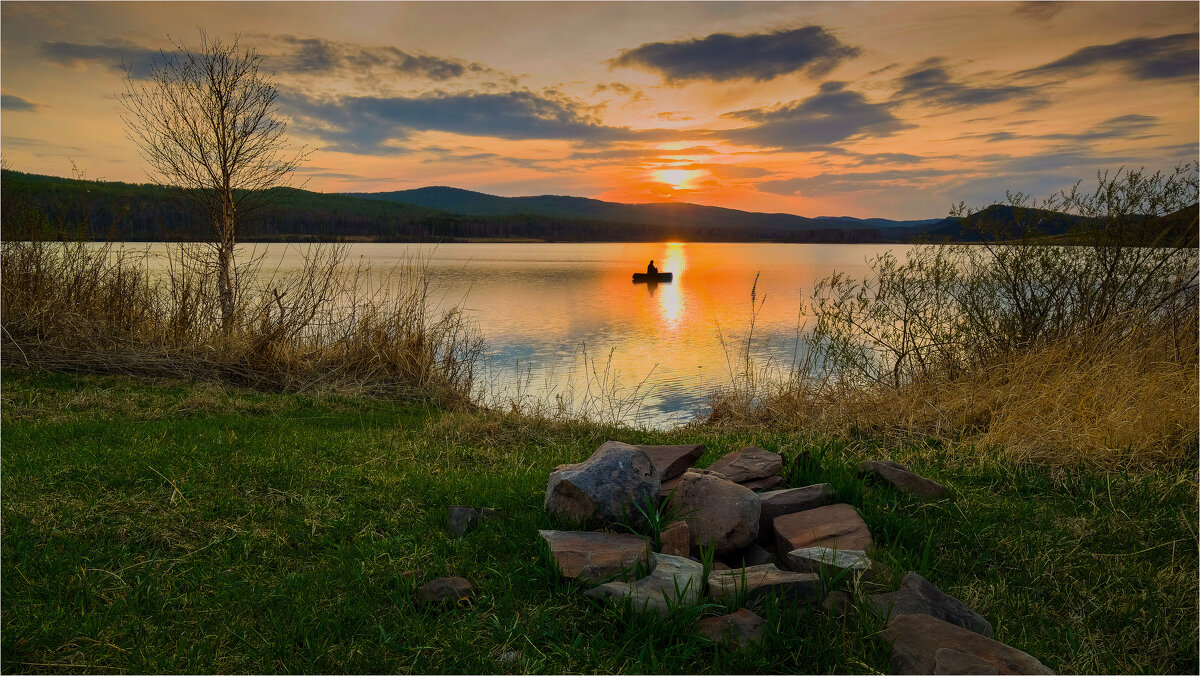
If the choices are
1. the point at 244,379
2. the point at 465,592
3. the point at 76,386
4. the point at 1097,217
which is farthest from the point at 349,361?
the point at 1097,217

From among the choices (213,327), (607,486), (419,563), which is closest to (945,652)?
(607,486)

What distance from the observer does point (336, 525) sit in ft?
13.4

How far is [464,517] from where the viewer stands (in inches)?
157

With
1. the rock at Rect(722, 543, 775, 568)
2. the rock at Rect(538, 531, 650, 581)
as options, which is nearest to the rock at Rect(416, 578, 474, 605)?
the rock at Rect(538, 531, 650, 581)

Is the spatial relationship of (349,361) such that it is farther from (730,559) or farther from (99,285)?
(730,559)

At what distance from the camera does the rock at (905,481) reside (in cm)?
442

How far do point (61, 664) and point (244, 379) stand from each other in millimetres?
7994

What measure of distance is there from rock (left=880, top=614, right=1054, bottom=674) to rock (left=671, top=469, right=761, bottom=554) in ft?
3.17

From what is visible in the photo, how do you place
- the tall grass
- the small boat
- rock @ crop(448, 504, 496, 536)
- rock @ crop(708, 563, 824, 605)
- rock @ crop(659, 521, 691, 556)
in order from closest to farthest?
rock @ crop(708, 563, 824, 605), rock @ crop(659, 521, 691, 556), rock @ crop(448, 504, 496, 536), the tall grass, the small boat

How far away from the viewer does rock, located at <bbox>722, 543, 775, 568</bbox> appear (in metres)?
3.67

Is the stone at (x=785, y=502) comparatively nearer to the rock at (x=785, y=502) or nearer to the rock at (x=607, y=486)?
the rock at (x=785, y=502)

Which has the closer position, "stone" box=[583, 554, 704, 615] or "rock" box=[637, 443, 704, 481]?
"stone" box=[583, 554, 704, 615]

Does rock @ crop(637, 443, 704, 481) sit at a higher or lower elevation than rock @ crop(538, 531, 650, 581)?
higher

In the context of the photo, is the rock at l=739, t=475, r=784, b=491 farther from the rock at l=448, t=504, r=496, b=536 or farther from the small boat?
the small boat
